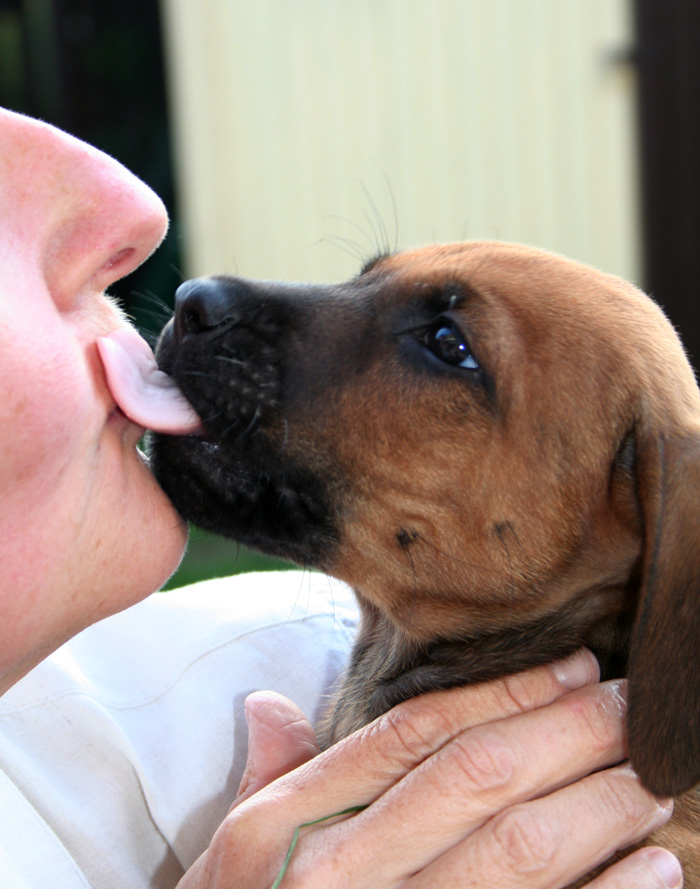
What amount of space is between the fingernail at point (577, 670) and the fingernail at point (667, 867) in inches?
11.5

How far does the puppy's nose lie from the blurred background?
6.17 m

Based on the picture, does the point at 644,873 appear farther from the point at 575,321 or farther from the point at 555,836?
the point at 575,321

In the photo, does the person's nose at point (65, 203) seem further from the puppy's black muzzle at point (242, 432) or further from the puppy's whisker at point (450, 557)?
the puppy's whisker at point (450, 557)

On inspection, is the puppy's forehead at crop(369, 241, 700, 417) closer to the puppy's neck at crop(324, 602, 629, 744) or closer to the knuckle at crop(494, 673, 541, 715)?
the puppy's neck at crop(324, 602, 629, 744)

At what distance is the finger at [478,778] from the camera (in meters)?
1.64

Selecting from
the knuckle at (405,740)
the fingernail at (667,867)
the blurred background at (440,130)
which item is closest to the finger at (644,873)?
the fingernail at (667,867)

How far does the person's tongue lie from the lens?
1695 mm

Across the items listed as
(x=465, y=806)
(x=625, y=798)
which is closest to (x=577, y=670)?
(x=625, y=798)

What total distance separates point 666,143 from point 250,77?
10.5 ft

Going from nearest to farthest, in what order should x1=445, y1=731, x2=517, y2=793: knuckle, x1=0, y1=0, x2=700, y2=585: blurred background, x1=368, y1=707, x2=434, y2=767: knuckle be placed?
x1=445, y1=731, x2=517, y2=793: knuckle, x1=368, y1=707, x2=434, y2=767: knuckle, x1=0, y1=0, x2=700, y2=585: blurred background

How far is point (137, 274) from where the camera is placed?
356 inches

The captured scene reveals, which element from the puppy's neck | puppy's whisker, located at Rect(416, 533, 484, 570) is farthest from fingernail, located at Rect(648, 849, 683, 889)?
puppy's whisker, located at Rect(416, 533, 484, 570)

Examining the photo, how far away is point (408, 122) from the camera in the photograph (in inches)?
331

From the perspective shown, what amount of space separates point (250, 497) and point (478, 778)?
2.17ft
